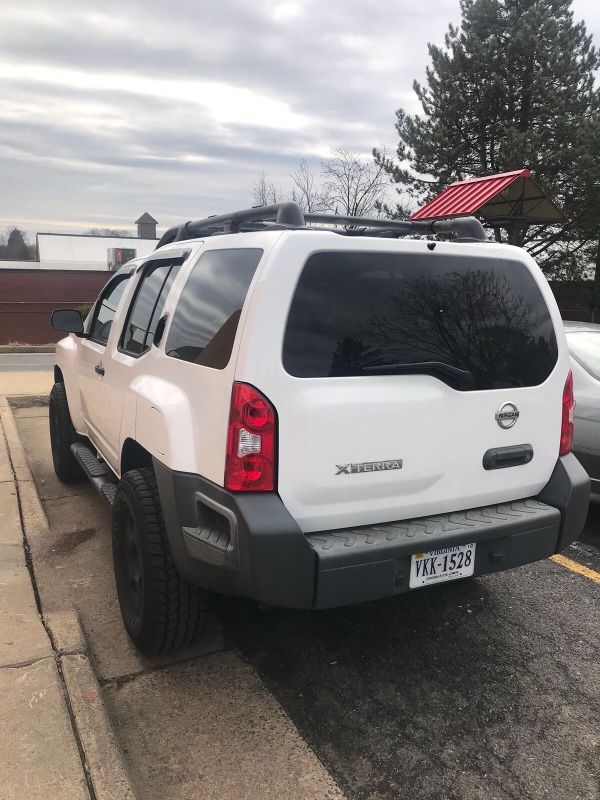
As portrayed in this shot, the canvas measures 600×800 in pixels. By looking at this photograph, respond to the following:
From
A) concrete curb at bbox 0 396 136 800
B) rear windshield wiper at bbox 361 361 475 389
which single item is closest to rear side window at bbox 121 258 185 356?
rear windshield wiper at bbox 361 361 475 389

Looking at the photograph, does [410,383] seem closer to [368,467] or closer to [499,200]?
[368,467]

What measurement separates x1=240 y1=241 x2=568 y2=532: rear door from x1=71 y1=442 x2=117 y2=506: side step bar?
155 centimetres

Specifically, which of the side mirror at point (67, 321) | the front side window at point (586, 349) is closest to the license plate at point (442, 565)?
the front side window at point (586, 349)

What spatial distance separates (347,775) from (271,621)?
1120 mm

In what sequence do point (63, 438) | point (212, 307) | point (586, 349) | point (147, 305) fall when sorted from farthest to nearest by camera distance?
point (63, 438) → point (586, 349) → point (147, 305) → point (212, 307)

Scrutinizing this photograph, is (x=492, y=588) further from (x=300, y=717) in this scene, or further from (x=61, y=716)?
(x=61, y=716)

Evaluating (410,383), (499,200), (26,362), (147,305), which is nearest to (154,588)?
(410,383)

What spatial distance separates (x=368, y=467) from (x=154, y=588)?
42.8 inches

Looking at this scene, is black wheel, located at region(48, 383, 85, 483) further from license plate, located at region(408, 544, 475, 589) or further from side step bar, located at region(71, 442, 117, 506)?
license plate, located at region(408, 544, 475, 589)

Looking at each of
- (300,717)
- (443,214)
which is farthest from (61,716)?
(443,214)

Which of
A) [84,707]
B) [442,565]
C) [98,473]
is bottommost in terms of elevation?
[84,707]

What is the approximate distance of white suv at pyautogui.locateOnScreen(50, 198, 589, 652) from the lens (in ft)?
7.68

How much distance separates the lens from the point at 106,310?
4.66 m

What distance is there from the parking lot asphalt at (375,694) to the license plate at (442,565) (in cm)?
57
